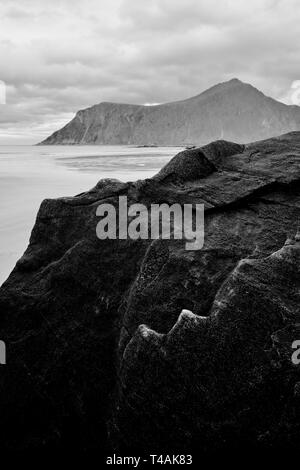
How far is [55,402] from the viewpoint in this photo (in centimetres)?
497

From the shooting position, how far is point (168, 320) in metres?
4.57

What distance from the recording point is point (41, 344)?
527 centimetres

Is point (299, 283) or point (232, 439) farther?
point (299, 283)

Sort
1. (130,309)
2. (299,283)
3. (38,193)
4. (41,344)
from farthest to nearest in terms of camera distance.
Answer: (38,193) < (41,344) < (130,309) < (299,283)

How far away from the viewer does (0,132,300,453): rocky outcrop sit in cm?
386

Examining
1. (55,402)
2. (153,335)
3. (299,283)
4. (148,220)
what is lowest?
(55,402)

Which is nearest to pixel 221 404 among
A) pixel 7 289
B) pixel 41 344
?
pixel 41 344

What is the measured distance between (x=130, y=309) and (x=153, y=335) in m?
0.64

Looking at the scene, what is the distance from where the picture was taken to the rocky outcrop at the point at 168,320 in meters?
3.86

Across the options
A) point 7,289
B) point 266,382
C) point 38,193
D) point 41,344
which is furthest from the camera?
point 38,193

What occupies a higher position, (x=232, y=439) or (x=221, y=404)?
(x=221, y=404)

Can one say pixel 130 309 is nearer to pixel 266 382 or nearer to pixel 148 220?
pixel 148 220
